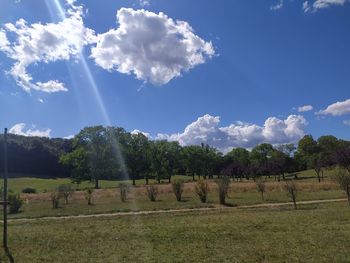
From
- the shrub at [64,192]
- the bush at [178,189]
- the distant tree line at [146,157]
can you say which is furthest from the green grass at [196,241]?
the distant tree line at [146,157]

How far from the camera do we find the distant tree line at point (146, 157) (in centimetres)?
8275

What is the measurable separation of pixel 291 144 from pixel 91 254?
11759cm

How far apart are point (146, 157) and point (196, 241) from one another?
87667mm

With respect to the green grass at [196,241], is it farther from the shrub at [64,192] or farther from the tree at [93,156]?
the tree at [93,156]

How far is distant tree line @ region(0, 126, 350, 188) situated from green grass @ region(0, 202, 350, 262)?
44457 millimetres

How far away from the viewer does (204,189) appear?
3616cm

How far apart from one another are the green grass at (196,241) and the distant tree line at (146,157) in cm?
4446

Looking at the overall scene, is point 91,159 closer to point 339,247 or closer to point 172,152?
point 172,152

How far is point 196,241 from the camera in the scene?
1456cm

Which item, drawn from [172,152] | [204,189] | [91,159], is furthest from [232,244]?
[172,152]

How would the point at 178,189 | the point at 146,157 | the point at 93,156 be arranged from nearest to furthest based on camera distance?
the point at 178,189, the point at 93,156, the point at 146,157

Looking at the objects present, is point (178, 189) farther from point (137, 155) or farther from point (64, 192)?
point (137, 155)

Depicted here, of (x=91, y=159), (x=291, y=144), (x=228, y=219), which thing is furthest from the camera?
(x=291, y=144)

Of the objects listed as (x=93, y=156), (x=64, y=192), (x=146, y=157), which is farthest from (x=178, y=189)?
(x=146, y=157)
